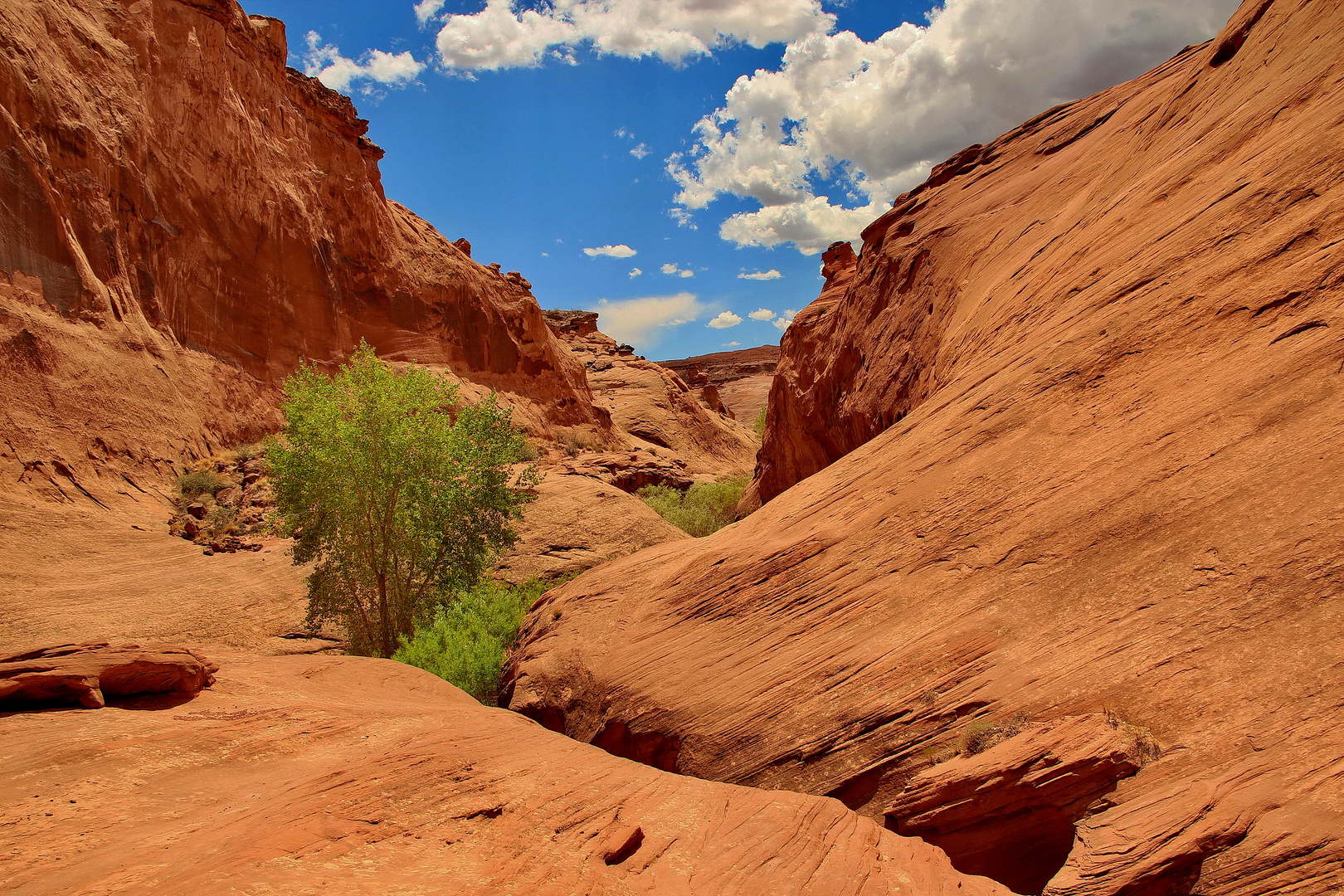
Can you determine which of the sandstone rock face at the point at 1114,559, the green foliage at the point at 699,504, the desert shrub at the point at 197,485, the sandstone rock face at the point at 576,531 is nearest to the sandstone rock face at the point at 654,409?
the green foliage at the point at 699,504

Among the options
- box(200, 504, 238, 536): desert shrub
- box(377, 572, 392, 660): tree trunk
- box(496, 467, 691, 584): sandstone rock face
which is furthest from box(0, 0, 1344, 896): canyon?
box(496, 467, 691, 584): sandstone rock face

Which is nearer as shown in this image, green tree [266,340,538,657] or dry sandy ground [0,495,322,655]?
green tree [266,340,538,657]

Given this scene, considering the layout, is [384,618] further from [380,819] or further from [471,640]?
[380,819]

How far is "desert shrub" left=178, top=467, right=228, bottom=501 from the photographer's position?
19219mm

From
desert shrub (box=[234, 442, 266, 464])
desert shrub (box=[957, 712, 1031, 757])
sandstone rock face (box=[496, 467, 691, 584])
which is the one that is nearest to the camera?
desert shrub (box=[957, 712, 1031, 757])

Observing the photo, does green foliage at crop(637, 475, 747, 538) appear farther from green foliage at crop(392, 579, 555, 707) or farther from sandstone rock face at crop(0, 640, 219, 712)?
sandstone rock face at crop(0, 640, 219, 712)

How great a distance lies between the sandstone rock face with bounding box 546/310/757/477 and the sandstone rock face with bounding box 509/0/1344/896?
3154cm

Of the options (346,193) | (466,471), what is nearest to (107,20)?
(346,193)

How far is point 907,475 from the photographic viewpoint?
23.8 feet

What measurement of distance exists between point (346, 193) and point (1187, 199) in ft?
97.9

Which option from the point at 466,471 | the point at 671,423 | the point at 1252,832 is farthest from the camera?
the point at 671,423

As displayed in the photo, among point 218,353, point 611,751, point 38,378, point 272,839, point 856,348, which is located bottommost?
point 611,751

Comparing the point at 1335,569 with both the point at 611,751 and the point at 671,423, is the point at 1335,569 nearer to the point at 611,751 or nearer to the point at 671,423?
the point at 611,751

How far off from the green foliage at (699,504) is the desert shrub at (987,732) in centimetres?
1865
